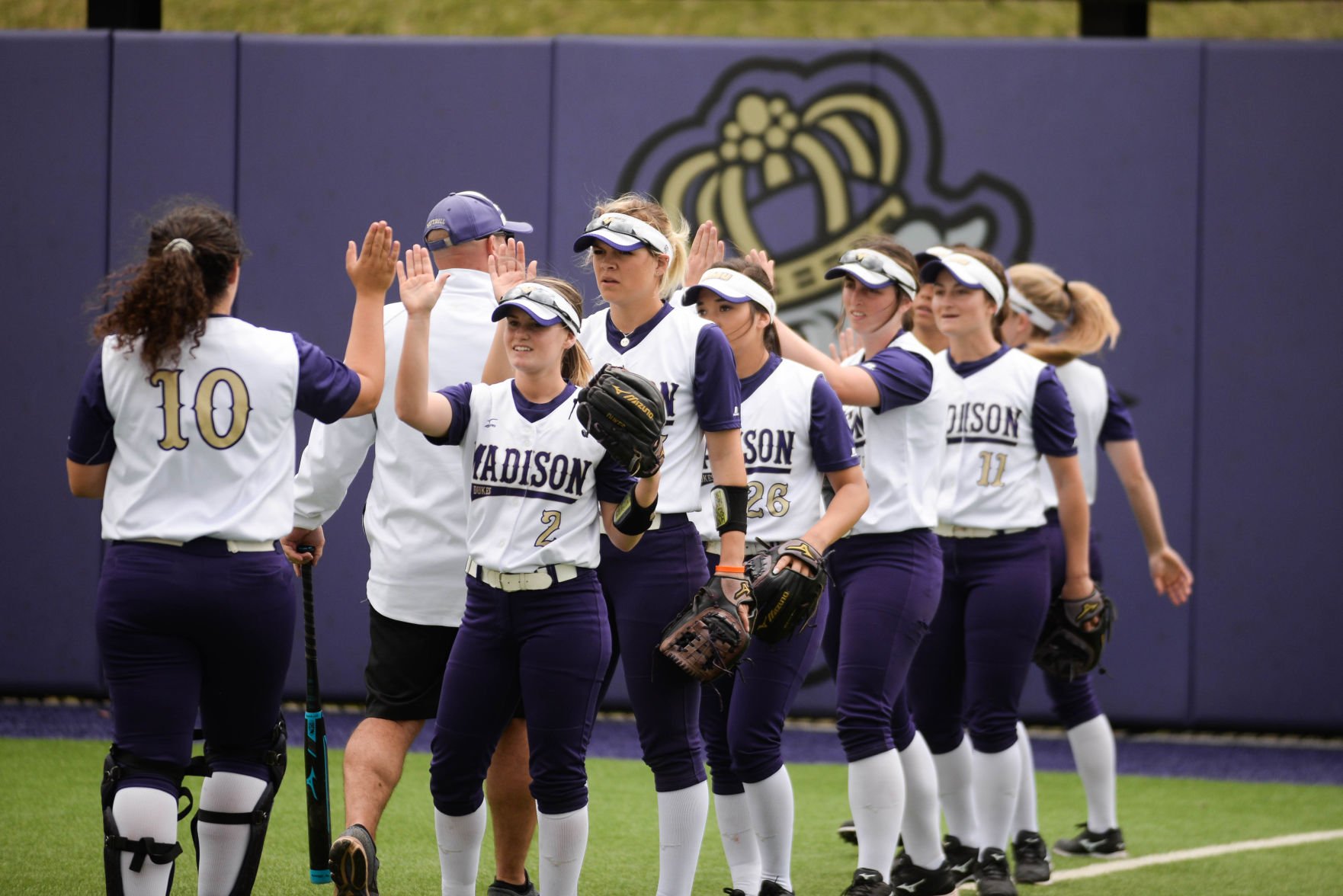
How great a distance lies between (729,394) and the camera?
399 centimetres

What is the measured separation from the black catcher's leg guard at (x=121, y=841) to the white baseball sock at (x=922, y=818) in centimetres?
224

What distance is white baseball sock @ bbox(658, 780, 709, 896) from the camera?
3.96m

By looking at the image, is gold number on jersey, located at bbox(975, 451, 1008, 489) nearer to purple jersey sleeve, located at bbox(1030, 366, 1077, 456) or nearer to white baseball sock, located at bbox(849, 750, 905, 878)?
purple jersey sleeve, located at bbox(1030, 366, 1077, 456)

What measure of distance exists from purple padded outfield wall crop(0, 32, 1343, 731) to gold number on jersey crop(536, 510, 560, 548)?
4.53 m

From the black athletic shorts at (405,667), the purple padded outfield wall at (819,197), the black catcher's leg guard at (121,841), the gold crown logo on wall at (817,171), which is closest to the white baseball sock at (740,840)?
the black athletic shorts at (405,667)

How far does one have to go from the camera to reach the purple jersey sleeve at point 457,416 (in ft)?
12.4

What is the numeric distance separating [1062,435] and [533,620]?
2.17m

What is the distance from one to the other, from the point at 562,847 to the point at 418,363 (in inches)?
47.3

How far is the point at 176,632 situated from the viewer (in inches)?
135

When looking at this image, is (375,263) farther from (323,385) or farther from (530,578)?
(530,578)

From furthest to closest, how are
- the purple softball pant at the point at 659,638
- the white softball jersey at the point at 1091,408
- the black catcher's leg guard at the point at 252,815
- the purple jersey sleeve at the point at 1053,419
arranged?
the white softball jersey at the point at 1091,408, the purple jersey sleeve at the point at 1053,419, the purple softball pant at the point at 659,638, the black catcher's leg guard at the point at 252,815

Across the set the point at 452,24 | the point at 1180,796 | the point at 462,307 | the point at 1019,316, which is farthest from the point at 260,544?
the point at 452,24

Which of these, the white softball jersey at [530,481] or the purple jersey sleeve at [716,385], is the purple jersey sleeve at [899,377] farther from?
the white softball jersey at [530,481]

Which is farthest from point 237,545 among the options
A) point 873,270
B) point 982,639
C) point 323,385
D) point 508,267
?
point 982,639
